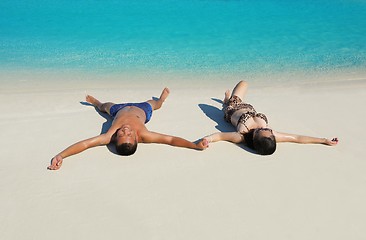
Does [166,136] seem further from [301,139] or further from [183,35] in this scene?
[183,35]

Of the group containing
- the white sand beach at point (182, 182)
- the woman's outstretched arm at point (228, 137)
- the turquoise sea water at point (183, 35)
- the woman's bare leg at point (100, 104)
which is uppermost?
the turquoise sea water at point (183, 35)

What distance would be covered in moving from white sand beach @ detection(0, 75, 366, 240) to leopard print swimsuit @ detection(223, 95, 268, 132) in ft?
0.65

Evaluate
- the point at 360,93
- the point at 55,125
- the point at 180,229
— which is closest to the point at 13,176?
the point at 55,125

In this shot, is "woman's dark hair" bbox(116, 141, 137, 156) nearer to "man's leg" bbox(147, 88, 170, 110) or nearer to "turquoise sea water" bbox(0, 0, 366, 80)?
"man's leg" bbox(147, 88, 170, 110)

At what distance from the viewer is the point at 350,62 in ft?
32.4

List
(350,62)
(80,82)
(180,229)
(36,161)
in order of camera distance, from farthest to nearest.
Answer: (350,62) < (80,82) < (36,161) < (180,229)

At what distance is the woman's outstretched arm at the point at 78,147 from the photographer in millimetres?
4590

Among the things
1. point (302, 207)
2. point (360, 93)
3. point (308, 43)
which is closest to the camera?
point (302, 207)

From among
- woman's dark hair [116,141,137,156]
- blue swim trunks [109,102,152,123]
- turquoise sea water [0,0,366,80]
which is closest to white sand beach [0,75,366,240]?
woman's dark hair [116,141,137,156]

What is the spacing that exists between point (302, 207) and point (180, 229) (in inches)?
52.0

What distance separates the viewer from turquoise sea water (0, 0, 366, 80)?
955 cm

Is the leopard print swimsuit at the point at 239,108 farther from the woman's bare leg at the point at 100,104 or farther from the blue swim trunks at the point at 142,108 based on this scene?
the woman's bare leg at the point at 100,104

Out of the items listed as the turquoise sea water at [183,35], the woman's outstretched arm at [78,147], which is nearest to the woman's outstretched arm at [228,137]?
the woman's outstretched arm at [78,147]

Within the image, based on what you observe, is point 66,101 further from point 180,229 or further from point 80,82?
point 180,229
